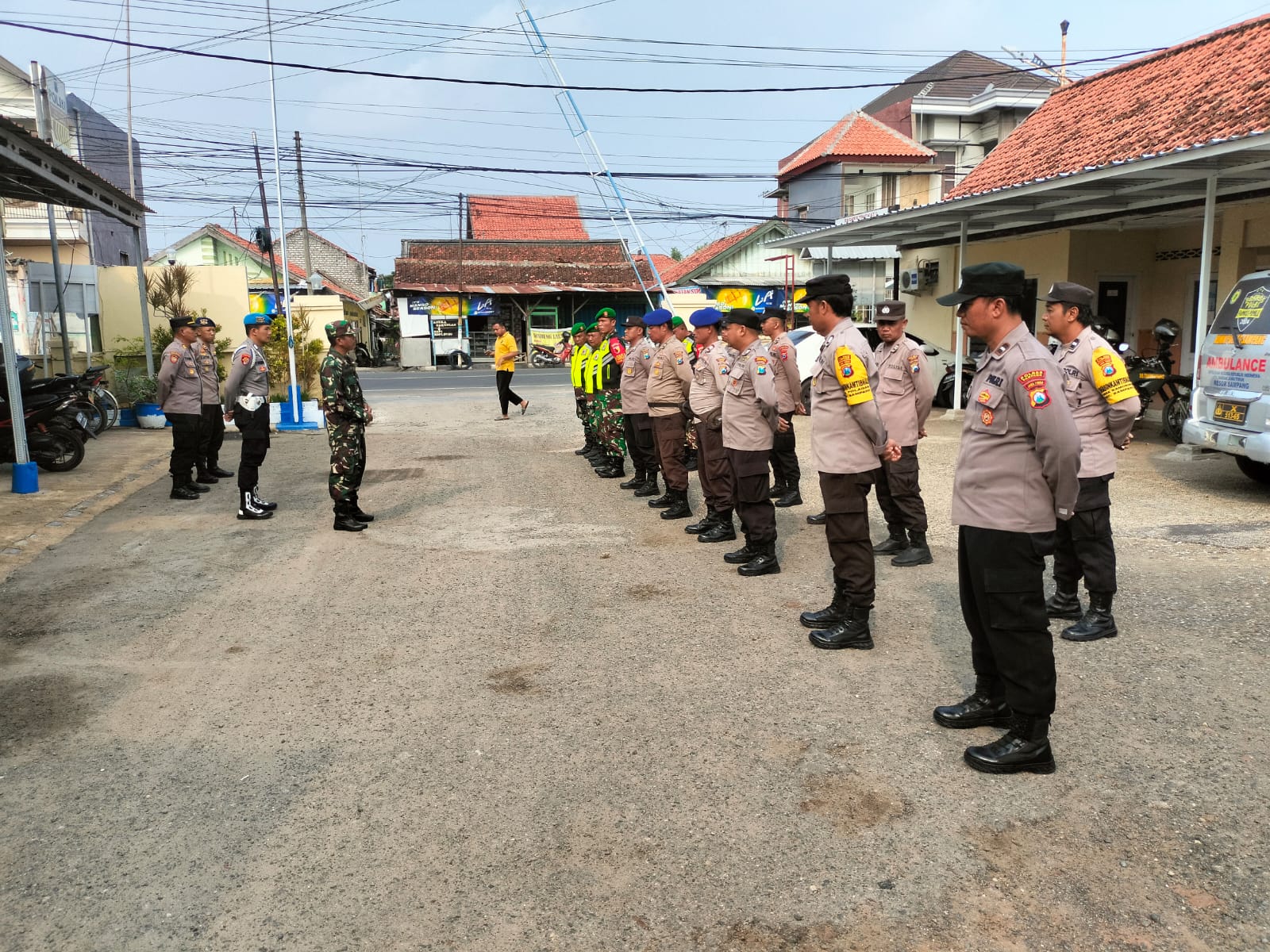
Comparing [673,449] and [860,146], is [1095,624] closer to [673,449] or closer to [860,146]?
[673,449]

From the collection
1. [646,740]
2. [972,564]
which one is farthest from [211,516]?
[972,564]

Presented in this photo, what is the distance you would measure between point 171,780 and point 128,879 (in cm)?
68

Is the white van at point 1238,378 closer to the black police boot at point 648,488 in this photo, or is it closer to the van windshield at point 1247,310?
the van windshield at point 1247,310

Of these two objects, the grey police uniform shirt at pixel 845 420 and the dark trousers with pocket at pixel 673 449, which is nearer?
the grey police uniform shirt at pixel 845 420

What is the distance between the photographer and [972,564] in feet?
12.1

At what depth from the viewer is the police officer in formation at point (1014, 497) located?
11.5ft

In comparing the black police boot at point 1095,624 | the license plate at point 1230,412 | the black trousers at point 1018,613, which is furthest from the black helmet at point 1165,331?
the black trousers at point 1018,613

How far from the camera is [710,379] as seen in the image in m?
7.27

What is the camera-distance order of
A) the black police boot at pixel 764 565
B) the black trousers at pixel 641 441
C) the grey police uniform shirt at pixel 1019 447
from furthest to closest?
1. the black trousers at pixel 641 441
2. the black police boot at pixel 764 565
3. the grey police uniform shirt at pixel 1019 447

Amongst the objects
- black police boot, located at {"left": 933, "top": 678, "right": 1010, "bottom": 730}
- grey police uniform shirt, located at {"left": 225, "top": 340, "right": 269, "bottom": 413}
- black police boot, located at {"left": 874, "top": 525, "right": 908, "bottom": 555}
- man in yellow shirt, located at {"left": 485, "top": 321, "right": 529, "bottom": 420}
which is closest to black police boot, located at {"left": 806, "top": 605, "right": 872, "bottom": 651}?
black police boot, located at {"left": 933, "top": 678, "right": 1010, "bottom": 730}

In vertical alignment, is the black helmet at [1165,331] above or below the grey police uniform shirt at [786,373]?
above

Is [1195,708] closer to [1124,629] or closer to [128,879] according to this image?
[1124,629]

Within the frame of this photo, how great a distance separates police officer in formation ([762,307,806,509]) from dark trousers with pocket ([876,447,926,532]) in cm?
91

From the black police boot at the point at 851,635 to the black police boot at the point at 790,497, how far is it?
13.0ft
